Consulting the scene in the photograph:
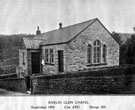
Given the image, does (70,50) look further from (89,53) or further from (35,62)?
(35,62)

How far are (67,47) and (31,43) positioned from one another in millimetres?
267

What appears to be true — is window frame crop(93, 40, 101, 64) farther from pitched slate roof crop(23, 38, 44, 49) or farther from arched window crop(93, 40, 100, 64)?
pitched slate roof crop(23, 38, 44, 49)

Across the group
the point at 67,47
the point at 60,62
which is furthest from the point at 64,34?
the point at 60,62

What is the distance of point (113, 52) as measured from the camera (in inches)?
37.7

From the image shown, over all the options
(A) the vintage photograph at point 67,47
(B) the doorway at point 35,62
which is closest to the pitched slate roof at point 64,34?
(A) the vintage photograph at point 67,47

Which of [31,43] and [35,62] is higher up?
[31,43]

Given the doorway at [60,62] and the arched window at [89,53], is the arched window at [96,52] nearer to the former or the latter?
the arched window at [89,53]

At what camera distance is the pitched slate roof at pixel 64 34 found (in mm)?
969

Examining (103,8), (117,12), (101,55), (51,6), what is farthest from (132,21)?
(51,6)

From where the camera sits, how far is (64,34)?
96 centimetres

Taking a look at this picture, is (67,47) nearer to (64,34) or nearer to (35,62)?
(64,34)

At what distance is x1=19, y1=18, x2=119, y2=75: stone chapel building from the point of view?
3.08 ft

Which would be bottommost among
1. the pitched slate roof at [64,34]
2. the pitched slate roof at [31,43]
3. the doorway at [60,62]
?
the doorway at [60,62]

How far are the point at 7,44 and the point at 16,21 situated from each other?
0.60 feet
